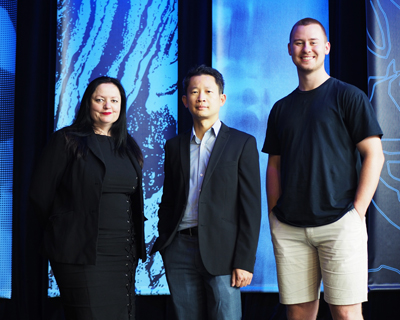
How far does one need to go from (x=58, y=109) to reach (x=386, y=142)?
238 centimetres

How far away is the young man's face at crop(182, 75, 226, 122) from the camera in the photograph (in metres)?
1.77

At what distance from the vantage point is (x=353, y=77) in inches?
119

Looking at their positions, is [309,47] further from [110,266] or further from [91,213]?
[110,266]

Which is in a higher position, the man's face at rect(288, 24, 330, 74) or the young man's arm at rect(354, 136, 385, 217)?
the man's face at rect(288, 24, 330, 74)

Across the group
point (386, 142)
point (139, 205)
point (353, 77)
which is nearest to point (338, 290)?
point (139, 205)

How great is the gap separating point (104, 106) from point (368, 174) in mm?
1222

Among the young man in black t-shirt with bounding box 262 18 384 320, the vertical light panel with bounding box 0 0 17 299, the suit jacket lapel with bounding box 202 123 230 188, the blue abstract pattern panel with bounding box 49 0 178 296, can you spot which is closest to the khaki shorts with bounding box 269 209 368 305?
the young man in black t-shirt with bounding box 262 18 384 320

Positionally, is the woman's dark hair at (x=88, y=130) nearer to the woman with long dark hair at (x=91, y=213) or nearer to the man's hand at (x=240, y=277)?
the woman with long dark hair at (x=91, y=213)

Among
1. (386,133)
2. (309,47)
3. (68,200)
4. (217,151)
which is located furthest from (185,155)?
(386,133)

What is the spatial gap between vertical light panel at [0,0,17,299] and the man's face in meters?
2.20

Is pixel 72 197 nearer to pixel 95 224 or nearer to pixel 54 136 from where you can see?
pixel 95 224

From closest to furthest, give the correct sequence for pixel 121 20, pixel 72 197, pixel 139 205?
1. pixel 72 197
2. pixel 139 205
3. pixel 121 20

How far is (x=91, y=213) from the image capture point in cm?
178

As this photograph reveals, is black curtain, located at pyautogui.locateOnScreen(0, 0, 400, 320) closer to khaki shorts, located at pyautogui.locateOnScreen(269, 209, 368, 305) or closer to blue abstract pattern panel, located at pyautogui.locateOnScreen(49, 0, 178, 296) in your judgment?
blue abstract pattern panel, located at pyautogui.locateOnScreen(49, 0, 178, 296)
